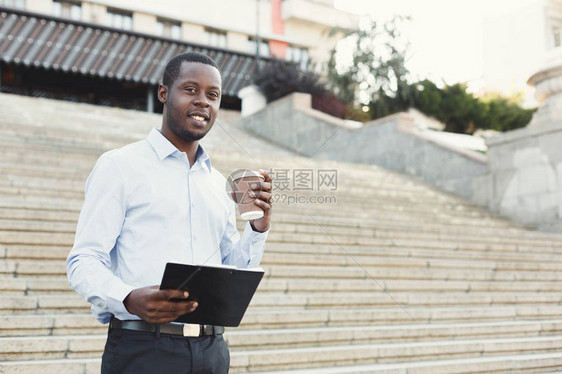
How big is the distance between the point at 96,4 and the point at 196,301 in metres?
25.4

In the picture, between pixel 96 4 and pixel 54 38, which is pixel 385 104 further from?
pixel 96 4

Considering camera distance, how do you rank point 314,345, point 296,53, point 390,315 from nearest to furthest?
point 314,345 < point 390,315 < point 296,53

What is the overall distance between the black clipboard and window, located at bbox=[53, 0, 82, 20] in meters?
25.2

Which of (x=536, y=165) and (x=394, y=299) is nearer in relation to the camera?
(x=394, y=299)

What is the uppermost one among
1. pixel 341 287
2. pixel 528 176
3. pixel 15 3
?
pixel 15 3

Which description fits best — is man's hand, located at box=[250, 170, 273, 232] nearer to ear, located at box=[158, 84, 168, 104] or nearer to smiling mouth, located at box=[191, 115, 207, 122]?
smiling mouth, located at box=[191, 115, 207, 122]

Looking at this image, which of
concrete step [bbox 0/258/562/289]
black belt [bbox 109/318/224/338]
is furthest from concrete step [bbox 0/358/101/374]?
black belt [bbox 109/318/224/338]

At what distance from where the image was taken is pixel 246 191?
1.95 metres

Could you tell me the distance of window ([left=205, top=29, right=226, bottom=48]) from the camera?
90.7ft

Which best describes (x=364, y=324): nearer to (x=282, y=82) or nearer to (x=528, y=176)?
(x=528, y=176)

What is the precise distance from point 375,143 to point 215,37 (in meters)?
17.0

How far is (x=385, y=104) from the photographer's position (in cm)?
1778

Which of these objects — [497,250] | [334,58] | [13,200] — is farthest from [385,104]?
[13,200]
